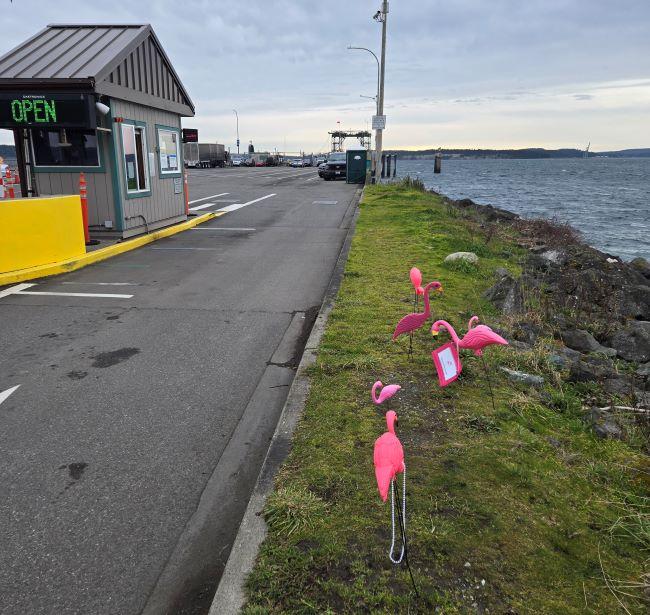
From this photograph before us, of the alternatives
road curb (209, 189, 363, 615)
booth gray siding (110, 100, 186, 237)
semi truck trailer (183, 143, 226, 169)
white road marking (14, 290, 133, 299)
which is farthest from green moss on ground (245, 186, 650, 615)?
semi truck trailer (183, 143, 226, 169)

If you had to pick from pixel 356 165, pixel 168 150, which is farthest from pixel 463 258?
pixel 356 165

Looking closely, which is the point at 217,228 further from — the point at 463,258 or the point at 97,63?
the point at 463,258

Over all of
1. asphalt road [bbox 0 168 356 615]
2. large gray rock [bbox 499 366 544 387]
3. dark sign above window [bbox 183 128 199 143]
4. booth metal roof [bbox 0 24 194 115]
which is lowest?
asphalt road [bbox 0 168 356 615]

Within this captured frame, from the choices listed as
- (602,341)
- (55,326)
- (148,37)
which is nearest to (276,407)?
(55,326)

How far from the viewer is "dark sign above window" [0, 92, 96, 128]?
1074 cm

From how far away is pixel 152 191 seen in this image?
14.0m

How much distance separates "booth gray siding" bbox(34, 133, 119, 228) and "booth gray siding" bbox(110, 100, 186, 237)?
244 millimetres

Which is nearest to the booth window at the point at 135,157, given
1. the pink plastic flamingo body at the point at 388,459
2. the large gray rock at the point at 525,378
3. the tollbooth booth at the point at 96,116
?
the tollbooth booth at the point at 96,116

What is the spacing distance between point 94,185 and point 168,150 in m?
3.41

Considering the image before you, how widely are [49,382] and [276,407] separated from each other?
2.26 metres

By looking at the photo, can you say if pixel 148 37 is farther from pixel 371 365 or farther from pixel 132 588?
pixel 132 588

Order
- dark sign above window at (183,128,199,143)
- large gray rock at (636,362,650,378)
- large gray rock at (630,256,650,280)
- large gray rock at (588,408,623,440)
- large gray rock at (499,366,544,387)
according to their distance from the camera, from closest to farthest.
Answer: large gray rock at (588,408,623,440)
large gray rock at (499,366,544,387)
large gray rock at (636,362,650,378)
large gray rock at (630,256,650,280)
dark sign above window at (183,128,199,143)

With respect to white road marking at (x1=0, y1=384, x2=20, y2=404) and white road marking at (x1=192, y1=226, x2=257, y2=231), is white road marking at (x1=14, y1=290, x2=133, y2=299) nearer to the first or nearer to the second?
white road marking at (x1=0, y1=384, x2=20, y2=404)

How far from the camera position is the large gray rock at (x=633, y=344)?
707cm
